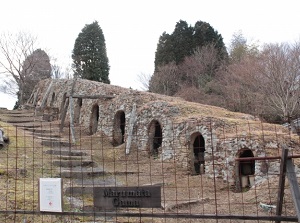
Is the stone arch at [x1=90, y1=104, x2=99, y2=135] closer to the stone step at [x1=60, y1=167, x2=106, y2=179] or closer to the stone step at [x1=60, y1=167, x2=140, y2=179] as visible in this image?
the stone step at [x1=60, y1=167, x2=140, y2=179]

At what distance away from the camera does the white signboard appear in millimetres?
5125

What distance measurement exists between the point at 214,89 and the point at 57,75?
22.7m

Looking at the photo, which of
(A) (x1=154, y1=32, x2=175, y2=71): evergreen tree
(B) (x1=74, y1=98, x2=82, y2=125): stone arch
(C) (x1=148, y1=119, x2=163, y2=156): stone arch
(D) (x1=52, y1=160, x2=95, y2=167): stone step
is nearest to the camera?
(D) (x1=52, y1=160, x2=95, y2=167): stone step

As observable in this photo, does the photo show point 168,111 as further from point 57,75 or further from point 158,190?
point 57,75

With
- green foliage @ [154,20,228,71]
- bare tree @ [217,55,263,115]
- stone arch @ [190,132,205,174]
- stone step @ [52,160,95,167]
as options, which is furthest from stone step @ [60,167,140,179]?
green foliage @ [154,20,228,71]

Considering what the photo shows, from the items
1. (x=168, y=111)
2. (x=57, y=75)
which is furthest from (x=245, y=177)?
(x=57, y=75)

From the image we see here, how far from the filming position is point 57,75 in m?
43.1

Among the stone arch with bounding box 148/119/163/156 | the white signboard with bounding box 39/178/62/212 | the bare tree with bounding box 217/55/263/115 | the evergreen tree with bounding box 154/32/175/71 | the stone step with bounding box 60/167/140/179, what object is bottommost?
the stone step with bounding box 60/167/140/179

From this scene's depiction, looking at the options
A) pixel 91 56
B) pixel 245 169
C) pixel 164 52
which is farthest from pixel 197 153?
pixel 91 56

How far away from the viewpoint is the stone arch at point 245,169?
11641 millimetres

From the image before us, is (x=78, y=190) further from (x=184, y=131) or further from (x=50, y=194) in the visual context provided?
(x=184, y=131)

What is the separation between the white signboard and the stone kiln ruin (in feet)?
7.23

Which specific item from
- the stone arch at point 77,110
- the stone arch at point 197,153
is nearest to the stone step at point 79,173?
the stone arch at point 197,153

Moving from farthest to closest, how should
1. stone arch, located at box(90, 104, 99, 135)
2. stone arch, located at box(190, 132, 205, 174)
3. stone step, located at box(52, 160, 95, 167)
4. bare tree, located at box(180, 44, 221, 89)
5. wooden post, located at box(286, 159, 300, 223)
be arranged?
bare tree, located at box(180, 44, 221, 89) → stone arch, located at box(90, 104, 99, 135) → stone arch, located at box(190, 132, 205, 174) → stone step, located at box(52, 160, 95, 167) → wooden post, located at box(286, 159, 300, 223)
